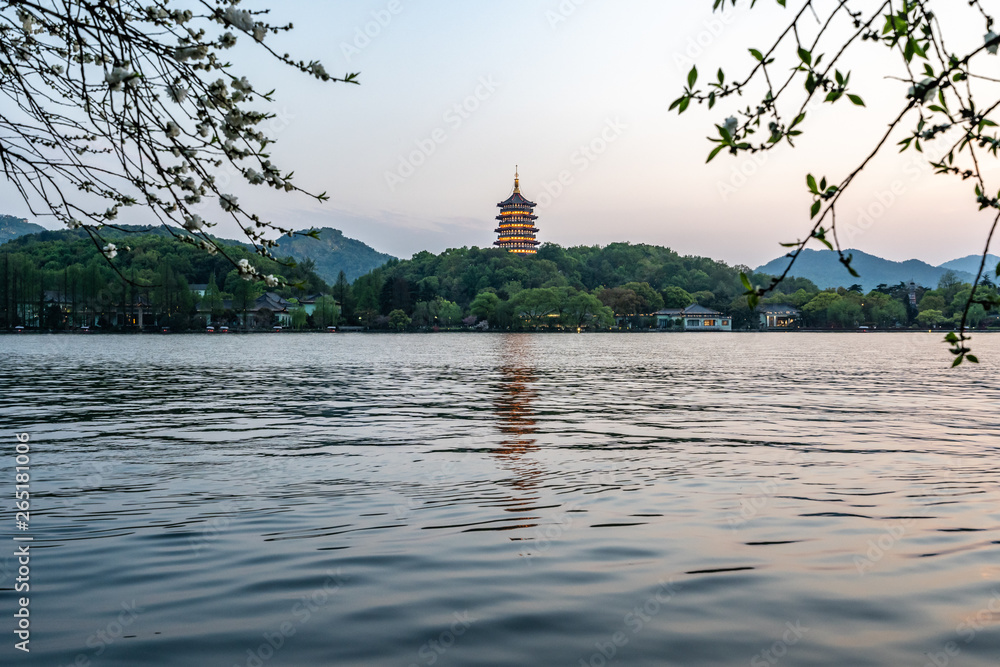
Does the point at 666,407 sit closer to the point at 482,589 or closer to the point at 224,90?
the point at 482,589

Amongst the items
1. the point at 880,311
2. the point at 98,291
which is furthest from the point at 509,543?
the point at 880,311

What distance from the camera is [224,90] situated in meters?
4.53

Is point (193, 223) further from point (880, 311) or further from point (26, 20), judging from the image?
point (880, 311)

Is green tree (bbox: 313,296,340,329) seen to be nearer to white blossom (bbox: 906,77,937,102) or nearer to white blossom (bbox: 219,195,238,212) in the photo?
white blossom (bbox: 219,195,238,212)

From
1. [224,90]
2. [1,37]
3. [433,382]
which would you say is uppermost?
[1,37]

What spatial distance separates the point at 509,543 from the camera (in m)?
8.02

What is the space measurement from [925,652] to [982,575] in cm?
206

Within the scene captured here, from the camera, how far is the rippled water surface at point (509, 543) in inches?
219

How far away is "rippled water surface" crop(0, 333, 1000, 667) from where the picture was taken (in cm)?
Answer: 555

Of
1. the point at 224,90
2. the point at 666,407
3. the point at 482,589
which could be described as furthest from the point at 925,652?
the point at 666,407

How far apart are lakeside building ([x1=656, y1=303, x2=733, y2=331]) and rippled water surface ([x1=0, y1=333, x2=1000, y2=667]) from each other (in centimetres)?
17726

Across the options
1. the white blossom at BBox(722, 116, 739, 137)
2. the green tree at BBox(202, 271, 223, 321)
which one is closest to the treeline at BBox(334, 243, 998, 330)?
the green tree at BBox(202, 271, 223, 321)

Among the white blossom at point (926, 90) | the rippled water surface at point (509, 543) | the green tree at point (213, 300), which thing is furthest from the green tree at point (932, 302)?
the white blossom at point (926, 90)

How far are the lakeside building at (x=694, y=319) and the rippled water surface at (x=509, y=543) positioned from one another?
582 ft
